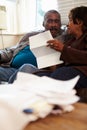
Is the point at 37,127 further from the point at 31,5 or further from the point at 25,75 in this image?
the point at 31,5

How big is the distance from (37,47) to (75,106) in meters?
0.81

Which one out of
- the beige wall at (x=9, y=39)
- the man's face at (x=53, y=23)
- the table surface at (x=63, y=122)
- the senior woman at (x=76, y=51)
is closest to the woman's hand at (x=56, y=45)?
the senior woman at (x=76, y=51)

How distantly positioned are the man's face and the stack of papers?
1430mm

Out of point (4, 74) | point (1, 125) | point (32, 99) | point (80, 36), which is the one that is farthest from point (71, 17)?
point (1, 125)

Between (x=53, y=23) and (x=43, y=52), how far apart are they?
27.6 inches

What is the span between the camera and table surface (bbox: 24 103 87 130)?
0.68 meters

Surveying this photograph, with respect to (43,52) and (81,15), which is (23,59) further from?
(81,15)

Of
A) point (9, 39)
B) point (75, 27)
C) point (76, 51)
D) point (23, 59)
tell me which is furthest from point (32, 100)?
point (9, 39)

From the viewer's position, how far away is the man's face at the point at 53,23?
2.26 metres

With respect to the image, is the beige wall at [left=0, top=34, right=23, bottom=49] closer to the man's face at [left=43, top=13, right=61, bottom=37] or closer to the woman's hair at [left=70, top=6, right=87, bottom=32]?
the man's face at [left=43, top=13, right=61, bottom=37]

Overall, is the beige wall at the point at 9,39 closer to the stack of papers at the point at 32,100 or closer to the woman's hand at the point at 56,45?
the woman's hand at the point at 56,45

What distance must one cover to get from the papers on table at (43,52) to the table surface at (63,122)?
839mm

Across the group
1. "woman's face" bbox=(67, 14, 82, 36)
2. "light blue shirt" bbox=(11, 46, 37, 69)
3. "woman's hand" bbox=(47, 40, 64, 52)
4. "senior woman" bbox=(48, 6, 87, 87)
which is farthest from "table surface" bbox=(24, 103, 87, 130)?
"light blue shirt" bbox=(11, 46, 37, 69)

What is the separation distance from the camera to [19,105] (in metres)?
0.70
